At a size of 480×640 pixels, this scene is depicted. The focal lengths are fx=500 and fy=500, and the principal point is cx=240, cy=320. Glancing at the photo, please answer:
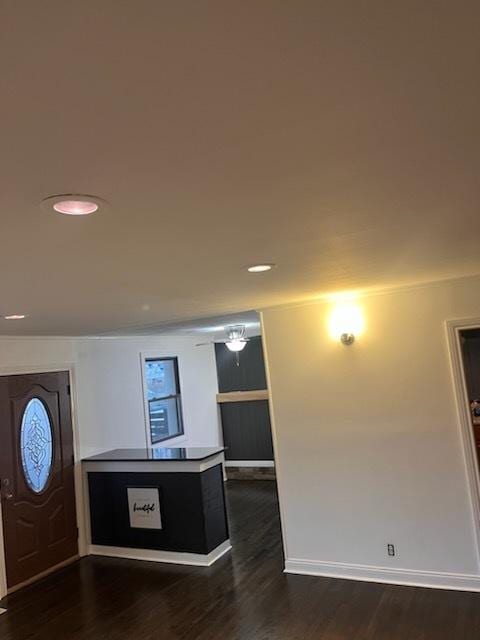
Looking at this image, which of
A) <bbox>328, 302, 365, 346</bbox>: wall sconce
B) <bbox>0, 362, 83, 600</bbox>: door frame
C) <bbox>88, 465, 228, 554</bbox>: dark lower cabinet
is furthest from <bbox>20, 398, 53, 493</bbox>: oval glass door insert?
<bbox>328, 302, 365, 346</bbox>: wall sconce

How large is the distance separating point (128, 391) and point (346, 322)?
347cm

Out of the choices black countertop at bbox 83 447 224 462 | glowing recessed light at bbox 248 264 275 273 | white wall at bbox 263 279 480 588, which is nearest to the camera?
glowing recessed light at bbox 248 264 275 273

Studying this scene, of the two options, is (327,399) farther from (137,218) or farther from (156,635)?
(137,218)

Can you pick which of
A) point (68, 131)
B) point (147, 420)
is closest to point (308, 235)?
point (68, 131)

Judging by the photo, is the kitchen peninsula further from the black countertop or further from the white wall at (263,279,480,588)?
the white wall at (263,279,480,588)

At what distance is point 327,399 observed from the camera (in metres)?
4.29

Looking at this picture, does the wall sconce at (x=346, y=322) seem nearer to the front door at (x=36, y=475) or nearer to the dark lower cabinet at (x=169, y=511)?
the dark lower cabinet at (x=169, y=511)

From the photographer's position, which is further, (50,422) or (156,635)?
(50,422)

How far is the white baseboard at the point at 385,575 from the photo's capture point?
374 centimetres

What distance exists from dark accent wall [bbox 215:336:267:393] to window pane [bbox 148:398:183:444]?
110cm

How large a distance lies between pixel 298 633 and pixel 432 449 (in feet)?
5.39

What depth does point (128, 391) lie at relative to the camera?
6.58 metres

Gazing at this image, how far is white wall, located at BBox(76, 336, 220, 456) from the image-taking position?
19.2 feet

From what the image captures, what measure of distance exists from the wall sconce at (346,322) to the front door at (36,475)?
3069 millimetres
